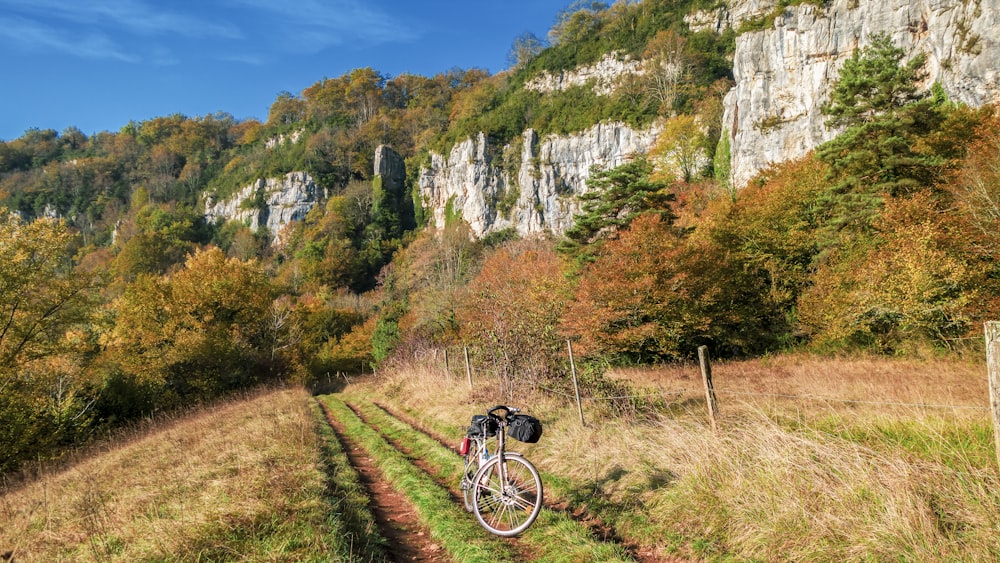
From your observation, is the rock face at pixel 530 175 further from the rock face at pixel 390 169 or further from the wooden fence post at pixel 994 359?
the wooden fence post at pixel 994 359

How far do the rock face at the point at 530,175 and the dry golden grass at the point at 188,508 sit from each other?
54315 millimetres

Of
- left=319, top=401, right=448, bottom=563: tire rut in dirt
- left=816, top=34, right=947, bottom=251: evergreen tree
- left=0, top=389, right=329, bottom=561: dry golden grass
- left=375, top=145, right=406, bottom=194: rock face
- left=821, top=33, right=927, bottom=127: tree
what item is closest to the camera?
left=0, top=389, right=329, bottom=561: dry golden grass

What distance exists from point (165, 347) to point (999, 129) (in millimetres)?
38770

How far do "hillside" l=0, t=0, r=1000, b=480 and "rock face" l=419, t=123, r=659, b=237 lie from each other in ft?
1.29

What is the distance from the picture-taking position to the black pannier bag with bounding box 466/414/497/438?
505 centimetres

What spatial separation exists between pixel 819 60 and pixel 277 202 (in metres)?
79.9

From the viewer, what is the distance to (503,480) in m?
4.76

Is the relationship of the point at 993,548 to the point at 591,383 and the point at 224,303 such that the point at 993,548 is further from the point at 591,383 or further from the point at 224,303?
the point at 224,303

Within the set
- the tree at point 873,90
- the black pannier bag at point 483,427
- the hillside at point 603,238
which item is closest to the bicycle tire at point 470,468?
the black pannier bag at point 483,427

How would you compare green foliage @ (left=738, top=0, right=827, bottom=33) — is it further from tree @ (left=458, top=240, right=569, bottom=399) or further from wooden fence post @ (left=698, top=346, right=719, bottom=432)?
wooden fence post @ (left=698, top=346, right=719, bottom=432)

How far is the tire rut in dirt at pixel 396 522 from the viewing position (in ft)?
14.8

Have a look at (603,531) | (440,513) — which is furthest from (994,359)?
(440,513)

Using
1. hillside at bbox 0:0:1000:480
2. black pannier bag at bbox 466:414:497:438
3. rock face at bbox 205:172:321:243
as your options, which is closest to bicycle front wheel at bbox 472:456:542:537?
black pannier bag at bbox 466:414:497:438

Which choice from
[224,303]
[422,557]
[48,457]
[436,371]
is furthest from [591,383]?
[224,303]
